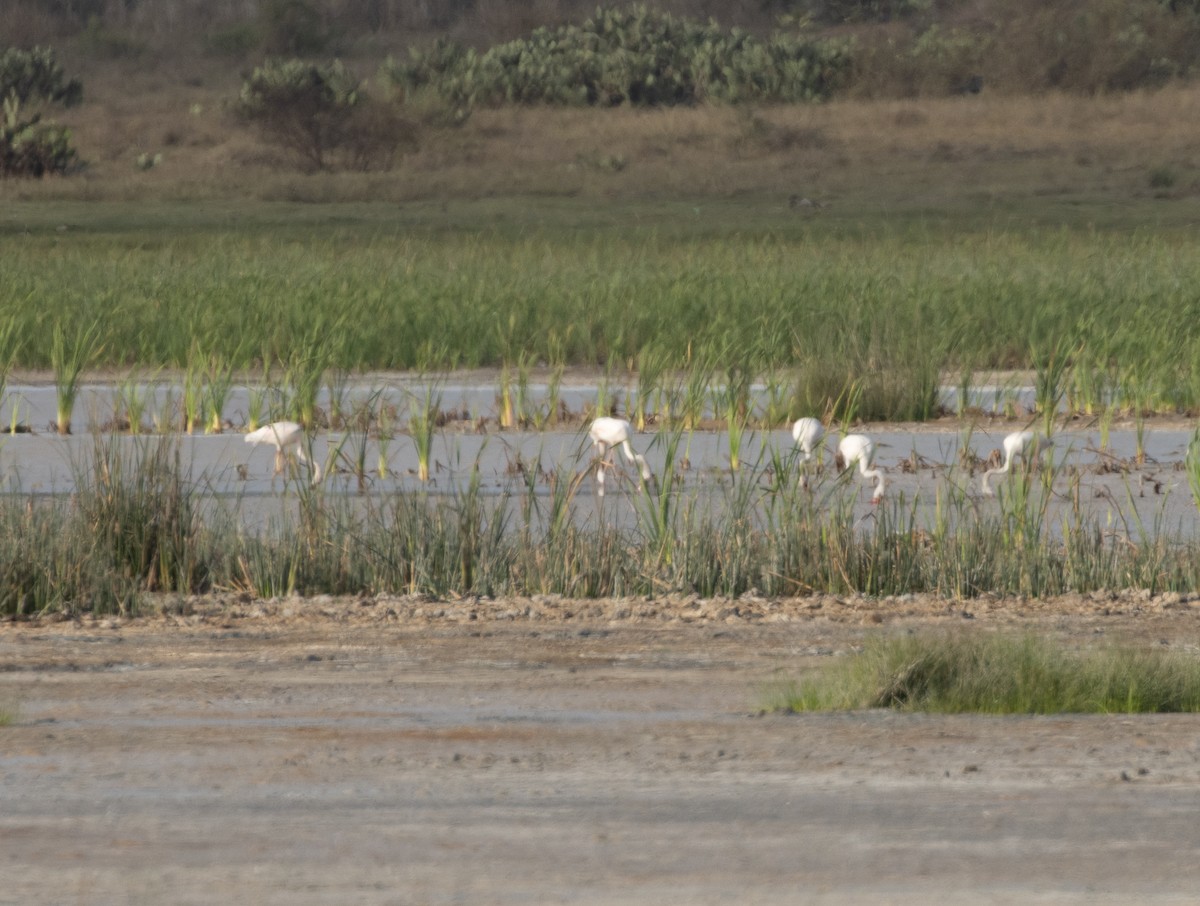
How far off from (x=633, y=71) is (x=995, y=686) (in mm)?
40570

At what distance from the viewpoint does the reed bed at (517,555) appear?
741 centimetres

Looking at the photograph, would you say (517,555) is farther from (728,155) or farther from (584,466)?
(728,155)

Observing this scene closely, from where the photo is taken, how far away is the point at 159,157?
38.7 m

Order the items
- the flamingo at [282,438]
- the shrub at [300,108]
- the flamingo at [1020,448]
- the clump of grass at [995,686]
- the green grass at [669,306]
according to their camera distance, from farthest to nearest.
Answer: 1. the shrub at [300,108]
2. the green grass at [669,306]
3. the flamingo at [282,438]
4. the flamingo at [1020,448]
5. the clump of grass at [995,686]

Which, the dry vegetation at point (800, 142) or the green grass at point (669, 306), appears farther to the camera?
the dry vegetation at point (800, 142)

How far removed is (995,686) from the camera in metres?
5.48

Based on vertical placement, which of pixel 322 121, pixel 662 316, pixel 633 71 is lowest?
pixel 662 316

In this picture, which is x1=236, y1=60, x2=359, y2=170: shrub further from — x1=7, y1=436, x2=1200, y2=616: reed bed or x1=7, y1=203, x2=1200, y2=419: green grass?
x1=7, y1=436, x2=1200, y2=616: reed bed

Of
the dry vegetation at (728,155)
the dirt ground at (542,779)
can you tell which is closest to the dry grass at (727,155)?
the dry vegetation at (728,155)

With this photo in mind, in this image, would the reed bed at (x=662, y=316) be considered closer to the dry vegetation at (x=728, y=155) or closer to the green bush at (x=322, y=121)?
the dry vegetation at (x=728, y=155)

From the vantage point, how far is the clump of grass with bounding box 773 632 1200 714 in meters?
5.47

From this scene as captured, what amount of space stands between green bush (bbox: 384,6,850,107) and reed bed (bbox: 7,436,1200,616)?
35893 mm

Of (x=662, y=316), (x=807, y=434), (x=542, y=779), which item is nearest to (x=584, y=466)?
(x=807, y=434)

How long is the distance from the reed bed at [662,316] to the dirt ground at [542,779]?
5721 mm
